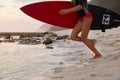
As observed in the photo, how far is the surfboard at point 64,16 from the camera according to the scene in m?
9.86

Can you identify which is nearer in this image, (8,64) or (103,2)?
(8,64)

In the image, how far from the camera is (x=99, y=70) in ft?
23.2

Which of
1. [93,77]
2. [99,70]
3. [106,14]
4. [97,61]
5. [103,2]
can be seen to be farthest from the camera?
[103,2]

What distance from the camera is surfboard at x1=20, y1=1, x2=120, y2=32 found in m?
9.86

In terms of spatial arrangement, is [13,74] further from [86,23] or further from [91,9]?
[91,9]

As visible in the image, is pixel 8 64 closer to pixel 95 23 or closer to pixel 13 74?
pixel 13 74

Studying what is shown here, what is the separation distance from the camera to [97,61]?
8.27m

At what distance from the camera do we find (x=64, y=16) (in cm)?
1006

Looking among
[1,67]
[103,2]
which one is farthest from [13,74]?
[103,2]

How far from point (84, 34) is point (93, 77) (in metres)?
2.18

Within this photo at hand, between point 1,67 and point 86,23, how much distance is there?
9.59ft

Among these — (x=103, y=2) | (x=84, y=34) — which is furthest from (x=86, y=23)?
(x=103, y=2)

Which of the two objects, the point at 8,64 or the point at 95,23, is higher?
the point at 95,23

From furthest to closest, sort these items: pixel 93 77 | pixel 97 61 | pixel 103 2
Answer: pixel 103 2 < pixel 97 61 < pixel 93 77
